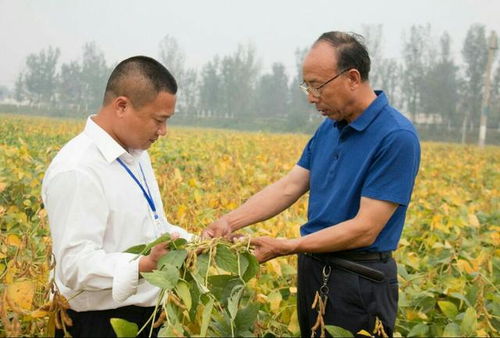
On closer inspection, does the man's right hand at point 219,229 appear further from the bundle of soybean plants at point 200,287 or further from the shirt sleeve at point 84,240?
the shirt sleeve at point 84,240

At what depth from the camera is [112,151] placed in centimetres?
176

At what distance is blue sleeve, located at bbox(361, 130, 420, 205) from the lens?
6.67ft

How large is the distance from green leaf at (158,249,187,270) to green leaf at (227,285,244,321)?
186 mm

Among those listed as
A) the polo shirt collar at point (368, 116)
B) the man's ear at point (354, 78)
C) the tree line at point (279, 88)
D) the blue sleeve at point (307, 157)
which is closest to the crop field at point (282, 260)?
the blue sleeve at point (307, 157)

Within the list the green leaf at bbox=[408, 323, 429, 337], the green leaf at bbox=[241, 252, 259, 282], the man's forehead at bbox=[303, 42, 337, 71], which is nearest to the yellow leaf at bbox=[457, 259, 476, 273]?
the green leaf at bbox=[408, 323, 429, 337]

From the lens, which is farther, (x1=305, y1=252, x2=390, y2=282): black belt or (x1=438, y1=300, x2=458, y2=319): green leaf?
(x1=438, y1=300, x2=458, y2=319): green leaf

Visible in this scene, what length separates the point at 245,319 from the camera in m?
1.81

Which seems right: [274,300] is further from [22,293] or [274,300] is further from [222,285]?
[22,293]

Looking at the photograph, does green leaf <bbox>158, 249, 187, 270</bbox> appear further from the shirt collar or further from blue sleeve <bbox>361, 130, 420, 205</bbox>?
blue sleeve <bbox>361, 130, 420, 205</bbox>

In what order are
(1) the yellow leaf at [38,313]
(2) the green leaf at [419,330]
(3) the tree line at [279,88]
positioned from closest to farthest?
(1) the yellow leaf at [38,313] → (2) the green leaf at [419,330] → (3) the tree line at [279,88]

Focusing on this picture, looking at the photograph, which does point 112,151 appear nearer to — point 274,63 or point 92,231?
point 92,231

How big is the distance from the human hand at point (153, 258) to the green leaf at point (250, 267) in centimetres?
33

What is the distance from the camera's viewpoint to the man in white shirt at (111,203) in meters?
1.60

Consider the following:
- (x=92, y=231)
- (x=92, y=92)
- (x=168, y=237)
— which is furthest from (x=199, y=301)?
(x=92, y=92)
